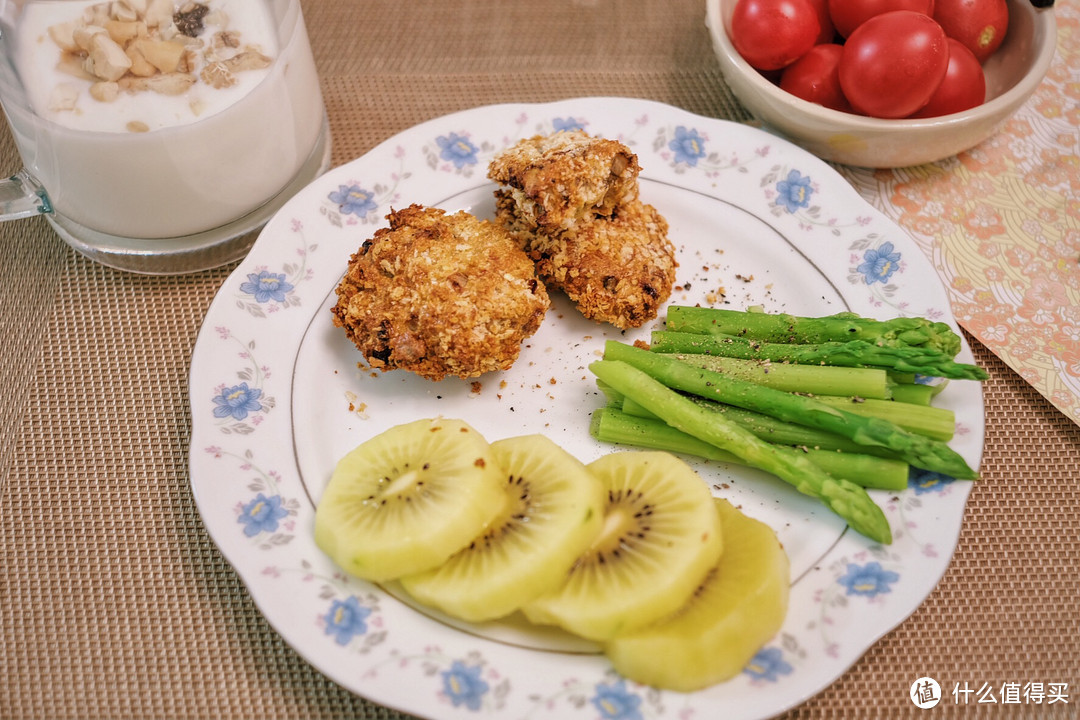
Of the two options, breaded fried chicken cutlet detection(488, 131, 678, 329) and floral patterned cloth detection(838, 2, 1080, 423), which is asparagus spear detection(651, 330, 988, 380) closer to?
breaded fried chicken cutlet detection(488, 131, 678, 329)

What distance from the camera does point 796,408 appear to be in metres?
2.94

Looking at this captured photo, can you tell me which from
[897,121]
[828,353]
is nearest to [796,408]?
[828,353]

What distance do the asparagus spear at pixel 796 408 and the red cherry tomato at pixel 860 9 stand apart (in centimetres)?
214

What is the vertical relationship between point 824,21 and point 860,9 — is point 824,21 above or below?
below

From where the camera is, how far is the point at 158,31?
3158 millimetres

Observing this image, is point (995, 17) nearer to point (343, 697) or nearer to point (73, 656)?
point (343, 697)

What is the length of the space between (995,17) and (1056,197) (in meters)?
0.93

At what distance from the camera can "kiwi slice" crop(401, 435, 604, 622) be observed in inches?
96.0

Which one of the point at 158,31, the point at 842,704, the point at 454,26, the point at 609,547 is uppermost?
the point at 158,31

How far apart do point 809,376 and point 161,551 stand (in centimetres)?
250

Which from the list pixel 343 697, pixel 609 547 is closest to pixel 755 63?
pixel 609 547

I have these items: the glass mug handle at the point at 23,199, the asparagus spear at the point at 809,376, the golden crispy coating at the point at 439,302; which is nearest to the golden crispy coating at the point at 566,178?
the golden crispy coating at the point at 439,302

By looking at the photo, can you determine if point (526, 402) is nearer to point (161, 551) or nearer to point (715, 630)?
point (715, 630)

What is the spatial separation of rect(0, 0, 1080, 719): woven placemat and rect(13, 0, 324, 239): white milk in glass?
0.45m
